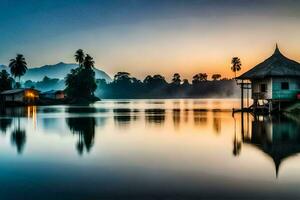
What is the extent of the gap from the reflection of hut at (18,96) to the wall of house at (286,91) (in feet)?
226

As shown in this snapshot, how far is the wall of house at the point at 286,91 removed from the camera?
1623 inches

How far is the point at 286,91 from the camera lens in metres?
41.4

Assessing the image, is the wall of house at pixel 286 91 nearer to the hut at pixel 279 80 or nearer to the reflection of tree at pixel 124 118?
the hut at pixel 279 80

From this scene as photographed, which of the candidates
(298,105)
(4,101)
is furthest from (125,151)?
(4,101)

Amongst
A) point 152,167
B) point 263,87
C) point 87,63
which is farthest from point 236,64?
point 152,167

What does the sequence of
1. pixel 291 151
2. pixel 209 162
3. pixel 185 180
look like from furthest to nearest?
pixel 291 151, pixel 209 162, pixel 185 180

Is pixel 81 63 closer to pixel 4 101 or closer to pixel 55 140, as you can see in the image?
pixel 4 101

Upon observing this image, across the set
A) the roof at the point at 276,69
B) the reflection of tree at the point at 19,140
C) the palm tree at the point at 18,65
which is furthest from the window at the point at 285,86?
the palm tree at the point at 18,65

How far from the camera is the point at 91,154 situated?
1723 cm

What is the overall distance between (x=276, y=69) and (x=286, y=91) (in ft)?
9.24

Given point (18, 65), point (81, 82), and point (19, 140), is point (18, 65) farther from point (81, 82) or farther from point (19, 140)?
point (19, 140)

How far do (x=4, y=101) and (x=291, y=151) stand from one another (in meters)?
85.4

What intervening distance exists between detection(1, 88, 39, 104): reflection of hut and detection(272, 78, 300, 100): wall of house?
68889 millimetres

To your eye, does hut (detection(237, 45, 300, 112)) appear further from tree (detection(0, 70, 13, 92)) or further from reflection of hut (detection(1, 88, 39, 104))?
tree (detection(0, 70, 13, 92))
